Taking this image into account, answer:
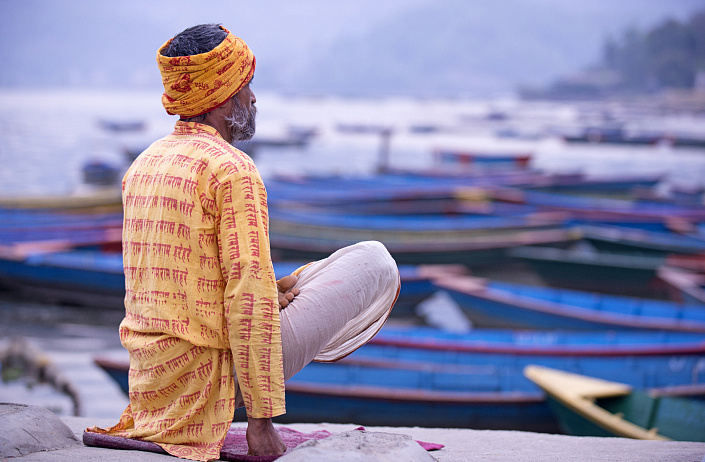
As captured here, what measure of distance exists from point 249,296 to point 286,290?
0.86 feet

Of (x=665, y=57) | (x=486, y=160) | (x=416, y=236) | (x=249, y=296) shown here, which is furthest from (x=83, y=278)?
(x=665, y=57)

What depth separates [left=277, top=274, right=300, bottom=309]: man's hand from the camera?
67.6 inches

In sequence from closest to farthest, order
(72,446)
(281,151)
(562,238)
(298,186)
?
(72,446)
(562,238)
(298,186)
(281,151)

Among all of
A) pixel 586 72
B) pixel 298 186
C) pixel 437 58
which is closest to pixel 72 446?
pixel 298 186

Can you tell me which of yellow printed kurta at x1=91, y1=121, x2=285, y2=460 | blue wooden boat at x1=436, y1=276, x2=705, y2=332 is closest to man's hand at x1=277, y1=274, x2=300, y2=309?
yellow printed kurta at x1=91, y1=121, x2=285, y2=460

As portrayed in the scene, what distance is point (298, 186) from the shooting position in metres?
16.5

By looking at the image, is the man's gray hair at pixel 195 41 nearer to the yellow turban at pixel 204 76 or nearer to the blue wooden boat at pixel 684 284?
the yellow turban at pixel 204 76

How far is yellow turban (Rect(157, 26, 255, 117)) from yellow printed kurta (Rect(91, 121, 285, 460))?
0.22 ft

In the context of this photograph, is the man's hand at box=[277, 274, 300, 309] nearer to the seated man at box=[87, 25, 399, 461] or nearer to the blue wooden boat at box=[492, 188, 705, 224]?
the seated man at box=[87, 25, 399, 461]

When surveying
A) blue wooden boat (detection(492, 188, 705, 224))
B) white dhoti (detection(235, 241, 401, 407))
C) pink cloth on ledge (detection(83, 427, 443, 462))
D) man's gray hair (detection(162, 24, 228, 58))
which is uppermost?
Result: man's gray hair (detection(162, 24, 228, 58))

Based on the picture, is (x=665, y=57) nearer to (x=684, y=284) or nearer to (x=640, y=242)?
(x=640, y=242)

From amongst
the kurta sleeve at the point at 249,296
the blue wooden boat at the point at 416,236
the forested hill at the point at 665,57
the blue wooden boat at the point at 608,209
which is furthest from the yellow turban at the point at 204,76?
the forested hill at the point at 665,57

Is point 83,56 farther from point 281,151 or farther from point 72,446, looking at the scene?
point 72,446

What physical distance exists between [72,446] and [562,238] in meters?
10.4
